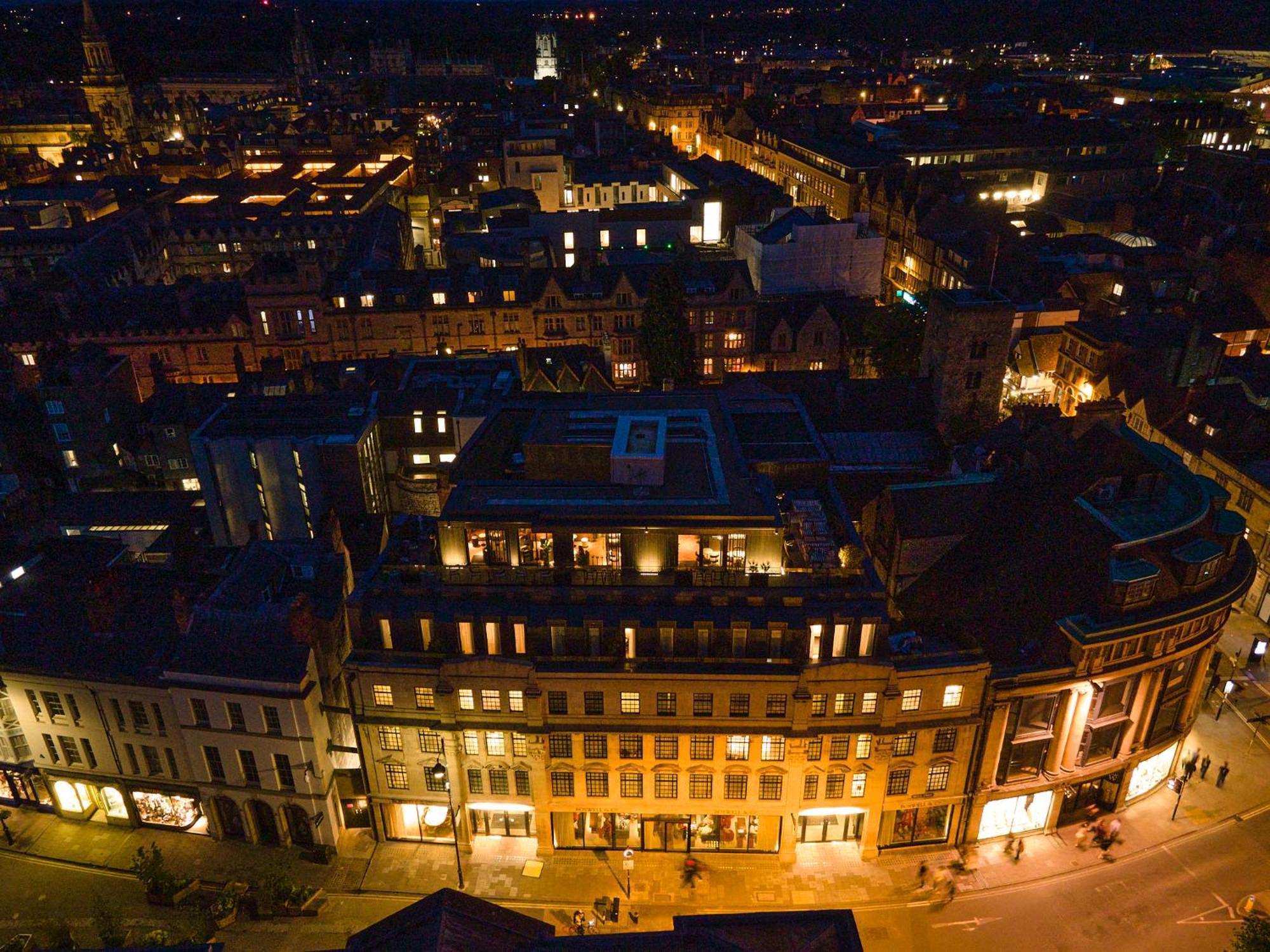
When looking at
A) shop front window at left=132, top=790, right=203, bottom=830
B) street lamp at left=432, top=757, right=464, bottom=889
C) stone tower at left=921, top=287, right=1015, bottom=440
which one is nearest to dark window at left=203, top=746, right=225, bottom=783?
shop front window at left=132, top=790, right=203, bottom=830

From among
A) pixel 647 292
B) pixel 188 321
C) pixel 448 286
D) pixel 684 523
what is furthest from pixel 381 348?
pixel 684 523

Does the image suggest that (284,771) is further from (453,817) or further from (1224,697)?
(1224,697)

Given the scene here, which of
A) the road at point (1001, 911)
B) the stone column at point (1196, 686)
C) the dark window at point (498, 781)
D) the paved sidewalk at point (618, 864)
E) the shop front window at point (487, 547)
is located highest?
the shop front window at point (487, 547)

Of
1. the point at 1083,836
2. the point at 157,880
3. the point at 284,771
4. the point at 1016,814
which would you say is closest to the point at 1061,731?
the point at 1016,814

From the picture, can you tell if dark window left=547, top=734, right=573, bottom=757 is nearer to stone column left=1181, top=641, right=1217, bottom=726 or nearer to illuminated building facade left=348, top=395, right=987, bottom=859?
illuminated building facade left=348, top=395, right=987, bottom=859

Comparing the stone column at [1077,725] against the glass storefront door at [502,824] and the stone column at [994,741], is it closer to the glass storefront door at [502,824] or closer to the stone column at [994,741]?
the stone column at [994,741]

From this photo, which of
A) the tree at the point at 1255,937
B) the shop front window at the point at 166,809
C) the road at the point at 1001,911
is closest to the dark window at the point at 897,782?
→ the road at the point at 1001,911

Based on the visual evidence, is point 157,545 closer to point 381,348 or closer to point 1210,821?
point 381,348
